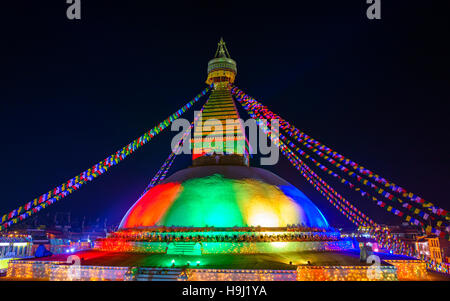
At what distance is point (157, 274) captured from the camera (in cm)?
766

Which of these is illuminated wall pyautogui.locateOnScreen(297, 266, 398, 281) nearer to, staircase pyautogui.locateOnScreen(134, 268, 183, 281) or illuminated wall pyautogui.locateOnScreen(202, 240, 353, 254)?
illuminated wall pyautogui.locateOnScreen(202, 240, 353, 254)

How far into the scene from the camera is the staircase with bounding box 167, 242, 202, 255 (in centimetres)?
940

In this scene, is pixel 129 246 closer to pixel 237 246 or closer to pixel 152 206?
pixel 152 206

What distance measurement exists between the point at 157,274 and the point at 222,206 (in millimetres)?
3495

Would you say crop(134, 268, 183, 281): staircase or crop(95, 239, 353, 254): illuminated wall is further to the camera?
crop(95, 239, 353, 254): illuminated wall

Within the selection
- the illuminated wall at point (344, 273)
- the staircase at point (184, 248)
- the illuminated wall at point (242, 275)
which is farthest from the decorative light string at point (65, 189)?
the illuminated wall at point (344, 273)

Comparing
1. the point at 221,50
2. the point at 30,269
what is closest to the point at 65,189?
the point at 30,269

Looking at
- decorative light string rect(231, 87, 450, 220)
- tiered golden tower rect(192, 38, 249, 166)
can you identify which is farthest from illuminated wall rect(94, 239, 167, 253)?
decorative light string rect(231, 87, 450, 220)

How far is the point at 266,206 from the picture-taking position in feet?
34.7

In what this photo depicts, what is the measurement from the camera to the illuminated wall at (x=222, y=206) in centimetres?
1021

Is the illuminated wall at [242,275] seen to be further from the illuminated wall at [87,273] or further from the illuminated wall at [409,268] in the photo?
the illuminated wall at [409,268]

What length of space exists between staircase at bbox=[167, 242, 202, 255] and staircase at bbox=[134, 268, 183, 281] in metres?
1.79
